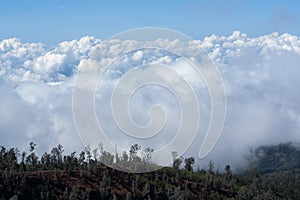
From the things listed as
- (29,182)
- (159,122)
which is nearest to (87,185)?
(29,182)

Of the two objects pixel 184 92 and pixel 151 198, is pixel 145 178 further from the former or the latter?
pixel 184 92

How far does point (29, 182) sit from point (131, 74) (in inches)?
2149

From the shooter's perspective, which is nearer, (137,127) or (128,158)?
(137,127)

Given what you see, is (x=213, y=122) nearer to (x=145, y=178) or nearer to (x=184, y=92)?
(x=184, y=92)

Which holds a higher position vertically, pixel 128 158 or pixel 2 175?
pixel 128 158

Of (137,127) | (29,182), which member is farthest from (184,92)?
(29,182)

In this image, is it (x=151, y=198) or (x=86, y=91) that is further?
(x=151, y=198)

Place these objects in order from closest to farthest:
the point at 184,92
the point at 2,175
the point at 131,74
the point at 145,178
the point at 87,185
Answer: the point at 131,74 < the point at 184,92 < the point at 2,175 < the point at 87,185 < the point at 145,178

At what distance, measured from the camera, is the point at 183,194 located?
97.4m

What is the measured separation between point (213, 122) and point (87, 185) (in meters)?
57.6

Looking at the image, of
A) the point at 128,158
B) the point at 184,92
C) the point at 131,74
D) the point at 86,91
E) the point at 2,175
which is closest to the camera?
the point at 131,74

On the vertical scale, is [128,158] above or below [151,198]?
above

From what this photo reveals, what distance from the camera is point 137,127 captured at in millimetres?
42969

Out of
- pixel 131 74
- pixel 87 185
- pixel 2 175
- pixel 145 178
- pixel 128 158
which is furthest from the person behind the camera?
pixel 128 158
